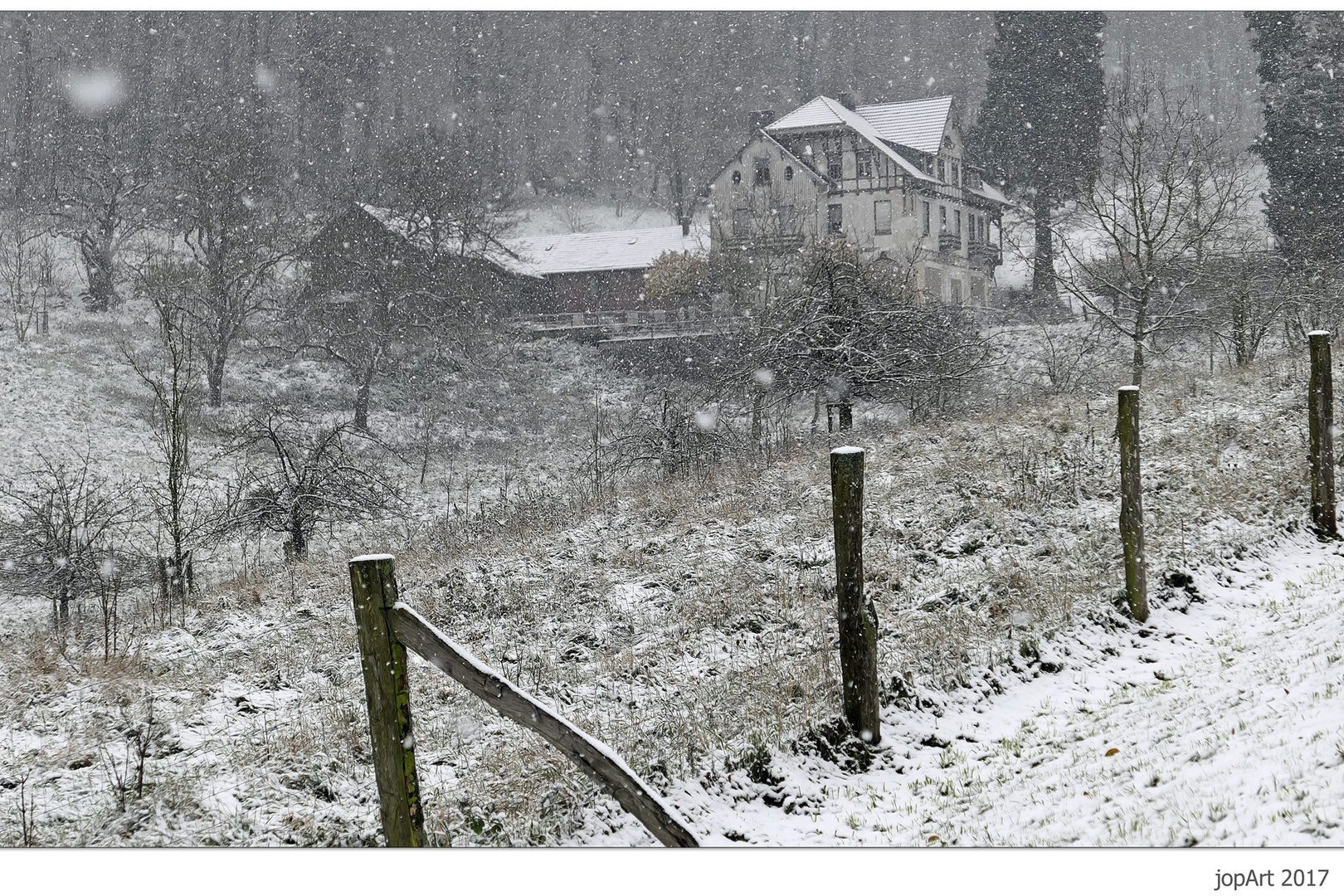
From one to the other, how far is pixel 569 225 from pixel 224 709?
62118 millimetres

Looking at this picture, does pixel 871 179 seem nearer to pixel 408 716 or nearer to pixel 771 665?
pixel 771 665

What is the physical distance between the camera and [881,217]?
42562 millimetres

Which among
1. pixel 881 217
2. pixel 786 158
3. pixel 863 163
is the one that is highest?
pixel 786 158

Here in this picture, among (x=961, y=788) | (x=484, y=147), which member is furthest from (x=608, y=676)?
(x=484, y=147)

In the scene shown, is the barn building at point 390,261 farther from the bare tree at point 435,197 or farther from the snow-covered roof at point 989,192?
the snow-covered roof at point 989,192

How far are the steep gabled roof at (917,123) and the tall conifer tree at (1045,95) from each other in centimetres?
270

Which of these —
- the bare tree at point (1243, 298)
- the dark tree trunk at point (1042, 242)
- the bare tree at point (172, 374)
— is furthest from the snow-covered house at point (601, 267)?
the bare tree at point (1243, 298)

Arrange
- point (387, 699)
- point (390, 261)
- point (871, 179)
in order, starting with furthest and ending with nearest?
point (871, 179), point (390, 261), point (387, 699)

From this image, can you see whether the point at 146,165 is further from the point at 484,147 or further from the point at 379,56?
the point at 379,56

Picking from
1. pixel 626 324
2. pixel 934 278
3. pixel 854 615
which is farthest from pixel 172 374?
pixel 934 278

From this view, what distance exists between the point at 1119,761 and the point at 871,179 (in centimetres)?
4078

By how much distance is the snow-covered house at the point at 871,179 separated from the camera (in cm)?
4219

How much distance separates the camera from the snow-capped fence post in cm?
710

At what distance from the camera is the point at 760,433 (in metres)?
17.8
